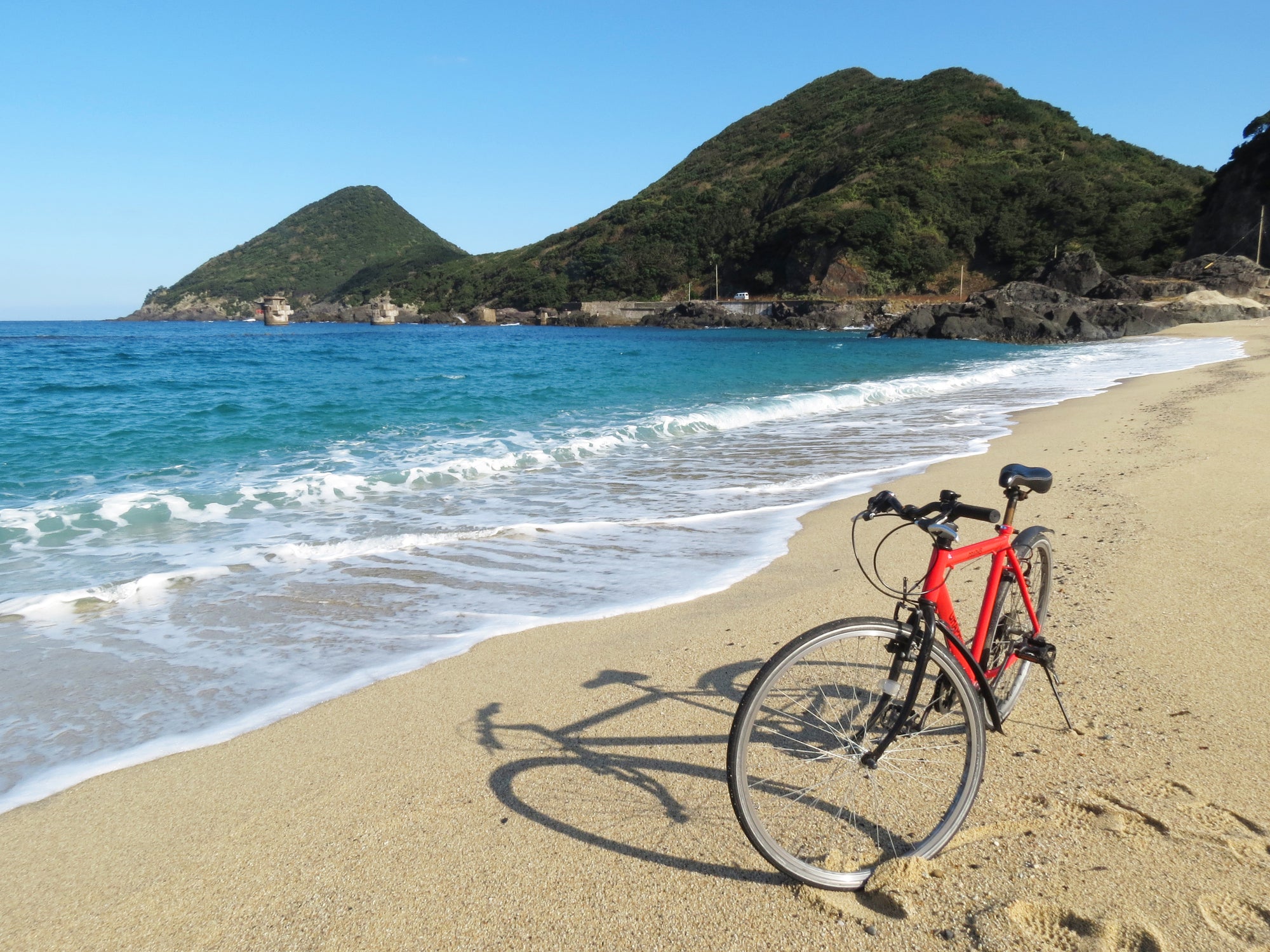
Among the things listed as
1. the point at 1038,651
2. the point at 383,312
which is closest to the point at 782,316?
the point at 383,312

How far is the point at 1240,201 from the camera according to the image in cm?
6631

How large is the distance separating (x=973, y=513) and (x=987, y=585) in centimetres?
42

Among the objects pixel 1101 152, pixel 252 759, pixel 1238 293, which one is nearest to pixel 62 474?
pixel 252 759

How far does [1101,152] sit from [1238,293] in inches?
2428

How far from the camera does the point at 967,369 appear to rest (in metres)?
28.4

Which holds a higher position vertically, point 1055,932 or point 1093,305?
point 1093,305

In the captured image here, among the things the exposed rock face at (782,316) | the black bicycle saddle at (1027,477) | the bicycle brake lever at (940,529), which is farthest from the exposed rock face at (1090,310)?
the bicycle brake lever at (940,529)

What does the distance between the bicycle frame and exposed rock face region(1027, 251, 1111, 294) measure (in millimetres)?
72607

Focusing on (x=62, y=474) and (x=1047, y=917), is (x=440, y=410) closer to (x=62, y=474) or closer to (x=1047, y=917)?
(x=62, y=474)

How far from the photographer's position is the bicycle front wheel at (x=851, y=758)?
2.21 m

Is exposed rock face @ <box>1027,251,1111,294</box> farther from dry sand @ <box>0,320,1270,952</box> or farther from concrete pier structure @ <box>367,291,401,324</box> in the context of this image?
concrete pier structure @ <box>367,291,401,324</box>

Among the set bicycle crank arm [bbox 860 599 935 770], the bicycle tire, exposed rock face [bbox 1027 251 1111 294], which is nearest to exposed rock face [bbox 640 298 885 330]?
exposed rock face [bbox 1027 251 1111 294]

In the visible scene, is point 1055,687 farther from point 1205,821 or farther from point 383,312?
point 383,312

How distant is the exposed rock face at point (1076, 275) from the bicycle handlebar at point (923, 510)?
239 ft
